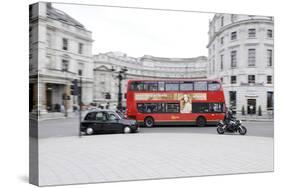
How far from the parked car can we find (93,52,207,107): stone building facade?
18cm

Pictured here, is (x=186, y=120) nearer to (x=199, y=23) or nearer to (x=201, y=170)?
(x=201, y=170)

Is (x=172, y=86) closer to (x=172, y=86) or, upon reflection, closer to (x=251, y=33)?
(x=172, y=86)

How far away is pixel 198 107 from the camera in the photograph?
23.1ft

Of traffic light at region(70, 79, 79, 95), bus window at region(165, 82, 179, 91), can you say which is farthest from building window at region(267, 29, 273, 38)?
traffic light at region(70, 79, 79, 95)

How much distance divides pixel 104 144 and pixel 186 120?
160 cm

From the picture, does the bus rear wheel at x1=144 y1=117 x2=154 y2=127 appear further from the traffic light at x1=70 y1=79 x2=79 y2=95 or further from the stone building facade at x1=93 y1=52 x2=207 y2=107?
the traffic light at x1=70 y1=79 x2=79 y2=95

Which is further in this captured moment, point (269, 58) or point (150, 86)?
point (269, 58)

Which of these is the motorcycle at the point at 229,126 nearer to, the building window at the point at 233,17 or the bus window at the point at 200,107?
the bus window at the point at 200,107

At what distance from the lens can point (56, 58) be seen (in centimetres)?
613

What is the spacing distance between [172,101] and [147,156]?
1142 mm

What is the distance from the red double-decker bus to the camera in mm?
6895

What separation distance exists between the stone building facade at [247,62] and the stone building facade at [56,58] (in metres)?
2.50

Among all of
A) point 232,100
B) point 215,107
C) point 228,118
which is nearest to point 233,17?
point 232,100

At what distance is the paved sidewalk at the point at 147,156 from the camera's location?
5.93m
